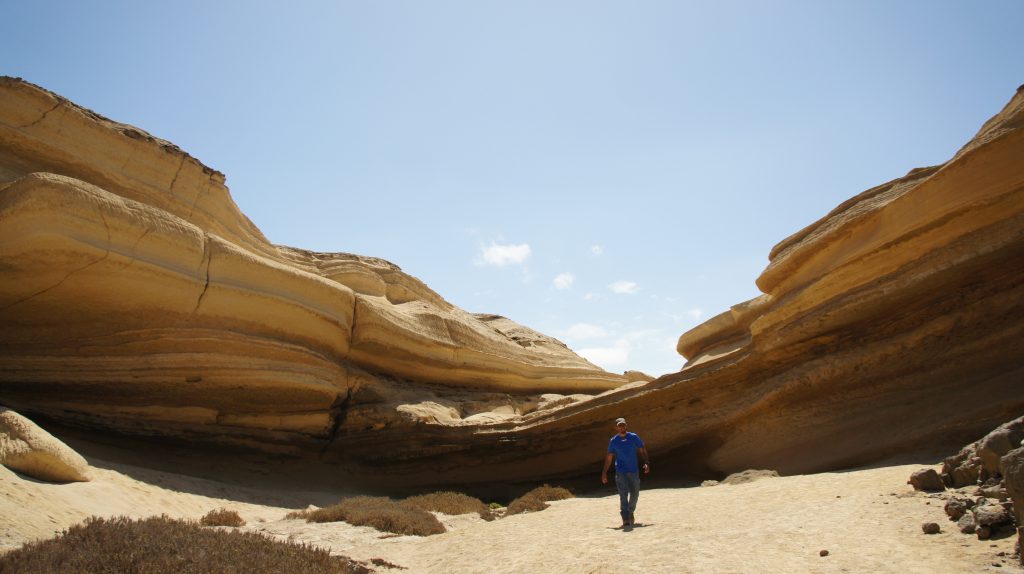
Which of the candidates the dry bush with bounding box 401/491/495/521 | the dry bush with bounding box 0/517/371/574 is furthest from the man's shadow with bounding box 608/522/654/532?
the dry bush with bounding box 401/491/495/521

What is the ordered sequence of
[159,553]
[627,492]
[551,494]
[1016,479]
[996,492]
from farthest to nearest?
[551,494] → [627,492] → [159,553] → [996,492] → [1016,479]

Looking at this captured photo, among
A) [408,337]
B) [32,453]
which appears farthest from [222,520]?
[408,337]

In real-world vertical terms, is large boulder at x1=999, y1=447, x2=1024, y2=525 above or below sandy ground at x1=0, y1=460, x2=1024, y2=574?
above

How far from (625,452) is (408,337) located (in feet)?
32.1

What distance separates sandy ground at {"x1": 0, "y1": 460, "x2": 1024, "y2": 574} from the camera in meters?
5.14

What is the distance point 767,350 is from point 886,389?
212 centimetres

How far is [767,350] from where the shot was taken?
12531mm

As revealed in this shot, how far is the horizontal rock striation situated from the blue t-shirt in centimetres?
800

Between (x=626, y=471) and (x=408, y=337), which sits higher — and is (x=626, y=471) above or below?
below

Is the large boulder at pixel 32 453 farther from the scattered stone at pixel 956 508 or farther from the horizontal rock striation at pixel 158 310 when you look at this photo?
the scattered stone at pixel 956 508

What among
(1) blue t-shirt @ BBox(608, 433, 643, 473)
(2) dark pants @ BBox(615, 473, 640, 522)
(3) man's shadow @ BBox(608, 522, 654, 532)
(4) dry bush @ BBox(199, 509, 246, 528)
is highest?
(1) blue t-shirt @ BBox(608, 433, 643, 473)

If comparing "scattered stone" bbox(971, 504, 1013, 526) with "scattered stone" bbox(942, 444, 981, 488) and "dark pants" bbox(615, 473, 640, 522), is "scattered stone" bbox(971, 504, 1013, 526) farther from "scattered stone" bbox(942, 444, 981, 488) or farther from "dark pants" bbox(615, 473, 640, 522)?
"dark pants" bbox(615, 473, 640, 522)

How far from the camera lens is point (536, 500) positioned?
11.6 m

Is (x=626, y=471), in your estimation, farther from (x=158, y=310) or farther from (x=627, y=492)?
(x=158, y=310)
